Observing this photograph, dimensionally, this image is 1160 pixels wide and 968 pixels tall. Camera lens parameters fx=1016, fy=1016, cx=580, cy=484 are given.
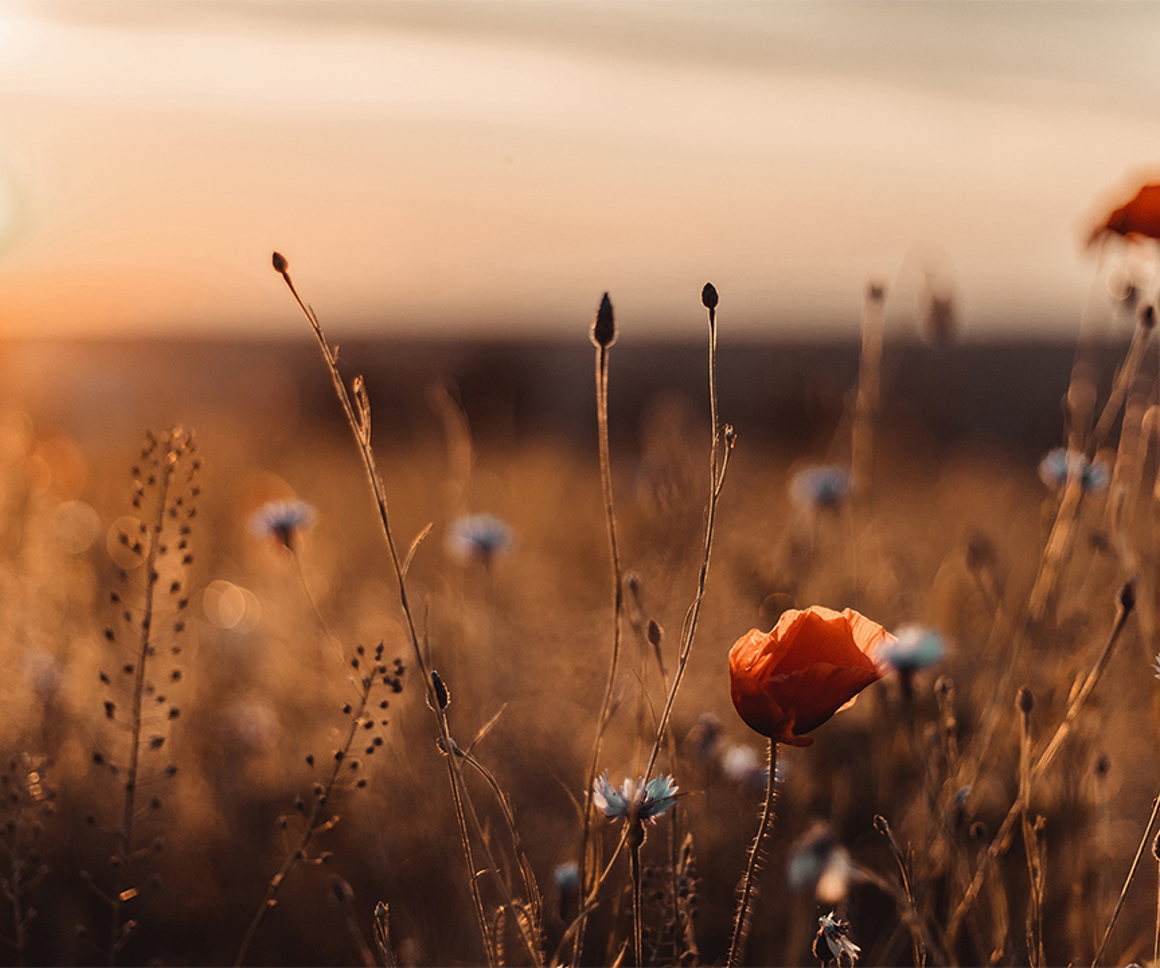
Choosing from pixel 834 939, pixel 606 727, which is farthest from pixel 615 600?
pixel 606 727

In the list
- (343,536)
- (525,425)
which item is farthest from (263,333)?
(343,536)

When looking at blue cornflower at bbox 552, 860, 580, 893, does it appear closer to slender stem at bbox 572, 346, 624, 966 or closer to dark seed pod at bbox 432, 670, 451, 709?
slender stem at bbox 572, 346, 624, 966

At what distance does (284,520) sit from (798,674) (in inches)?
47.6

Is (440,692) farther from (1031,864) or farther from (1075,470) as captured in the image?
(1075,470)

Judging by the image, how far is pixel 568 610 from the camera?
3666 mm

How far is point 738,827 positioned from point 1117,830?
876 mm

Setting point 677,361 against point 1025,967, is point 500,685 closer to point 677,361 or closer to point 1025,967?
point 1025,967

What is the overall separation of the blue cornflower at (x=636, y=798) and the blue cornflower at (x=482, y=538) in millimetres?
1085

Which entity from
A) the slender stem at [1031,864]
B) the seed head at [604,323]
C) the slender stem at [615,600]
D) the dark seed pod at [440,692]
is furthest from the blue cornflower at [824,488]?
the dark seed pod at [440,692]

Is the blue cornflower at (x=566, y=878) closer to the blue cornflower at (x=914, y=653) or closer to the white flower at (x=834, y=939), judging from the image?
the white flower at (x=834, y=939)

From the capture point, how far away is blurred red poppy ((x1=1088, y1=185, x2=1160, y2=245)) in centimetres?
188

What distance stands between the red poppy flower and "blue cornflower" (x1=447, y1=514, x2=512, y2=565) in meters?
1.24

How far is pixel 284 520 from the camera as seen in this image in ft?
6.59

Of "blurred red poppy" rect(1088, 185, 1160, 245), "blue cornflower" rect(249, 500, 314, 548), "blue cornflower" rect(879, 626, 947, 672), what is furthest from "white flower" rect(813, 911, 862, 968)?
"blurred red poppy" rect(1088, 185, 1160, 245)
